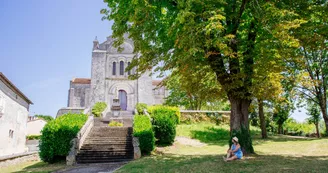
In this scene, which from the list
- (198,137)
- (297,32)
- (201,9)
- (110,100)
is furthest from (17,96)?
(297,32)

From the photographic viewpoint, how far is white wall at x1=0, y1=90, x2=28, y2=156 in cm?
2144

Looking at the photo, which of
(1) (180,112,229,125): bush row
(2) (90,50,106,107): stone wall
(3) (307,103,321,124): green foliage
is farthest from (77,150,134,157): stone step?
(3) (307,103,321,124): green foliage

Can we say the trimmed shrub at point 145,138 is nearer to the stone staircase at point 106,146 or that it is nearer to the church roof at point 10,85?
the stone staircase at point 106,146

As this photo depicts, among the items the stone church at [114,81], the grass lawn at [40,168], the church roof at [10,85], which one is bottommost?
the grass lawn at [40,168]

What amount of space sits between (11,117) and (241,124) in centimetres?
2260

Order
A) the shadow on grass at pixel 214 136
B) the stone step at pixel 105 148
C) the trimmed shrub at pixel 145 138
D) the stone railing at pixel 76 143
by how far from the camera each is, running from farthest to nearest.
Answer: the shadow on grass at pixel 214 136, the stone step at pixel 105 148, the trimmed shrub at pixel 145 138, the stone railing at pixel 76 143

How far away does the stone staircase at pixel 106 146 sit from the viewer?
13.4 meters

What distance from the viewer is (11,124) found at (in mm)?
23766

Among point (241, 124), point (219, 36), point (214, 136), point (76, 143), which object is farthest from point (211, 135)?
point (219, 36)

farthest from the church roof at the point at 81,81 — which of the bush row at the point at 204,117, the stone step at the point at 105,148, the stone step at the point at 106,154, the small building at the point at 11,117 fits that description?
the stone step at the point at 106,154

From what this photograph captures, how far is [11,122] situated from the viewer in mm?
23766

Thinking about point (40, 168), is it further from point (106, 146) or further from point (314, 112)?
point (314, 112)

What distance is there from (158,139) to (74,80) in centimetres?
3157

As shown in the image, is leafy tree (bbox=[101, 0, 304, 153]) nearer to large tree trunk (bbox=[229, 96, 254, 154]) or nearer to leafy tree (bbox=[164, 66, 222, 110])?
large tree trunk (bbox=[229, 96, 254, 154])
